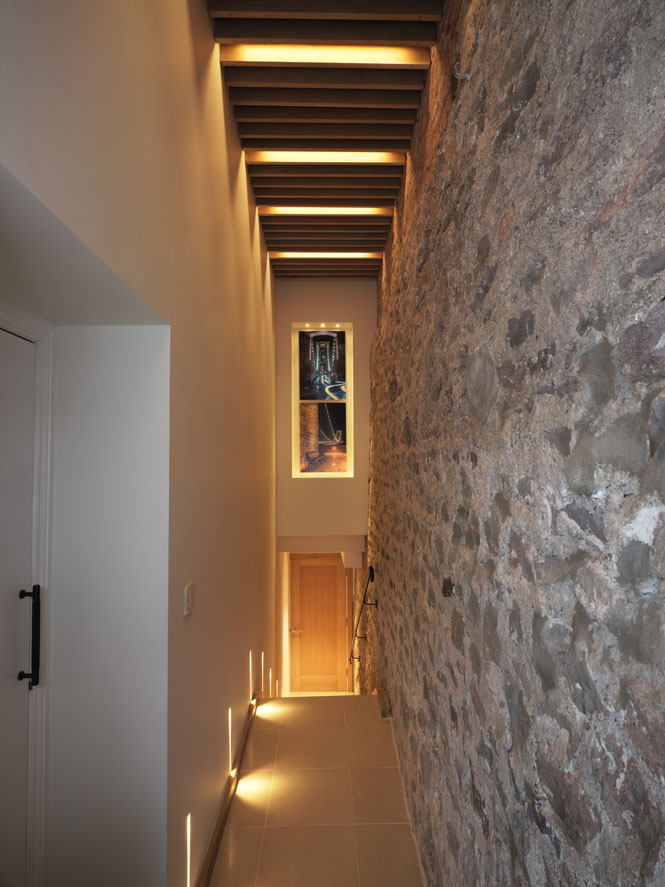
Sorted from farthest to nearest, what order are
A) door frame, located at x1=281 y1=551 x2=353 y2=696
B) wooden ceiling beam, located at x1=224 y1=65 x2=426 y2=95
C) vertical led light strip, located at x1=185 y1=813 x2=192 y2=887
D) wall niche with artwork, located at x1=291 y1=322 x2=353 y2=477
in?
door frame, located at x1=281 y1=551 x2=353 y2=696
wall niche with artwork, located at x1=291 y1=322 x2=353 y2=477
wooden ceiling beam, located at x1=224 y1=65 x2=426 y2=95
vertical led light strip, located at x1=185 y1=813 x2=192 y2=887

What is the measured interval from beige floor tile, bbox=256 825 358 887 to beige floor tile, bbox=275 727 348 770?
0.56 metres

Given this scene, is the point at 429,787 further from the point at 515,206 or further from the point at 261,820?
the point at 515,206

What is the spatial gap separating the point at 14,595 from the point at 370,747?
2.48 m

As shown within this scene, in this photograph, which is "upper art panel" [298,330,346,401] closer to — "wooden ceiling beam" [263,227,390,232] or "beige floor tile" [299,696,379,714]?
"wooden ceiling beam" [263,227,390,232]

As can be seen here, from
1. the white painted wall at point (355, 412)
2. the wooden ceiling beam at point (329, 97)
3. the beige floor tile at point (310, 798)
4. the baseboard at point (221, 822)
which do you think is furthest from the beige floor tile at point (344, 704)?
the wooden ceiling beam at point (329, 97)

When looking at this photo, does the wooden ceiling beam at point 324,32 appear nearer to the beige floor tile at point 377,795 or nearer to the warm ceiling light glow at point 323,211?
the warm ceiling light glow at point 323,211

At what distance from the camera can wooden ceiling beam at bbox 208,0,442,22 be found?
229 centimetres

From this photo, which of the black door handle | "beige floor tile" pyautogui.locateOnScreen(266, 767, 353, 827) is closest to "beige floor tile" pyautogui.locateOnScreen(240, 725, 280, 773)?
"beige floor tile" pyautogui.locateOnScreen(266, 767, 353, 827)

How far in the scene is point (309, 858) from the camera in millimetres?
2336

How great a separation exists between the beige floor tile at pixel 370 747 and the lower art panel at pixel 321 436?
10.0ft

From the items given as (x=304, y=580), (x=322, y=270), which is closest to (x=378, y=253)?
(x=322, y=270)

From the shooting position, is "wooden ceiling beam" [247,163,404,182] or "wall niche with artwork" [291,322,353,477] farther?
"wall niche with artwork" [291,322,353,477]

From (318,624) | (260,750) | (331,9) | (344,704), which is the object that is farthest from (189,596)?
(318,624)

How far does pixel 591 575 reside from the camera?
89 cm
